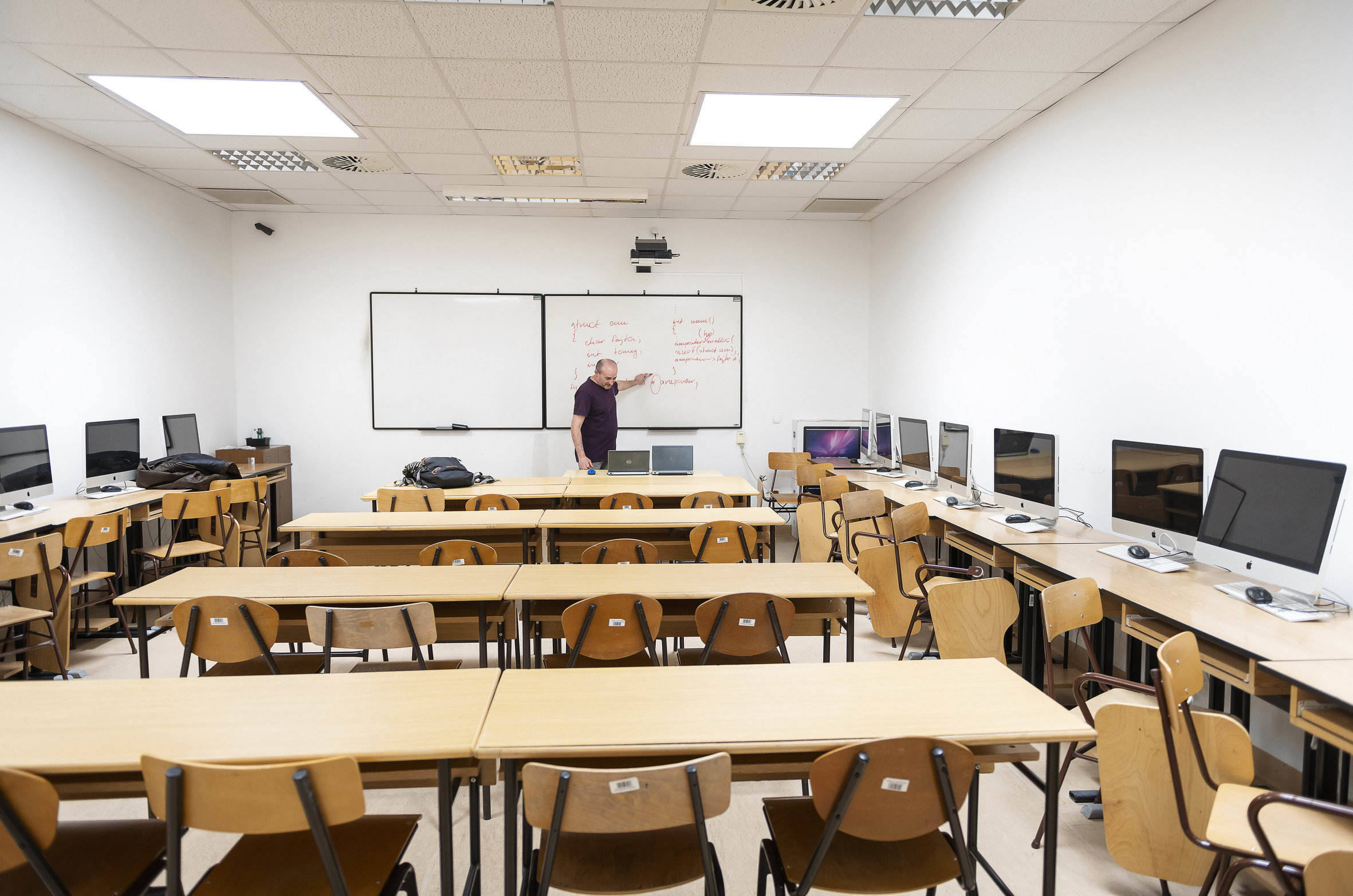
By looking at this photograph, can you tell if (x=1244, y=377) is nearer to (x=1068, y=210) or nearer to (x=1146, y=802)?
(x=1068, y=210)

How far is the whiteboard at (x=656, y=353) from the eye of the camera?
697cm

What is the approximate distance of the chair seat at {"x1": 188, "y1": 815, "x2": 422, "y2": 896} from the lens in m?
1.54

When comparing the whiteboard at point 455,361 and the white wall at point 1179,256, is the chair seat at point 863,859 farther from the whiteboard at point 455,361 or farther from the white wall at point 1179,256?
the whiteboard at point 455,361

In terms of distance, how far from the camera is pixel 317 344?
22.4ft

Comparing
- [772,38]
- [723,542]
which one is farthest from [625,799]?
[772,38]

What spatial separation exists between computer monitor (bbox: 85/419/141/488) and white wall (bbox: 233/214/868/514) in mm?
1807

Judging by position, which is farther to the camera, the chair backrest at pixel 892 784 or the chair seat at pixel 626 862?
the chair seat at pixel 626 862

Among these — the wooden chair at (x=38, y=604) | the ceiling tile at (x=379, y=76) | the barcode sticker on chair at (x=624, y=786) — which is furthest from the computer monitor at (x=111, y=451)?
the barcode sticker on chair at (x=624, y=786)

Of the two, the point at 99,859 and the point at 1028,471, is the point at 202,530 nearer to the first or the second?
the point at 99,859

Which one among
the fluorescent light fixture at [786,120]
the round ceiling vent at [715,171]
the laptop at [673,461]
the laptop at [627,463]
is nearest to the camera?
the fluorescent light fixture at [786,120]

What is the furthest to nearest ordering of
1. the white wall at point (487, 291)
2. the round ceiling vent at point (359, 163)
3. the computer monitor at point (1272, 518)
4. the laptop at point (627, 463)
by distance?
the white wall at point (487, 291), the laptop at point (627, 463), the round ceiling vent at point (359, 163), the computer monitor at point (1272, 518)

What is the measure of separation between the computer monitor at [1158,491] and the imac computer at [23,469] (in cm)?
551

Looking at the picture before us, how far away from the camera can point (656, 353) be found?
23.1 feet

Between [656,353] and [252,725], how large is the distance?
5705mm
